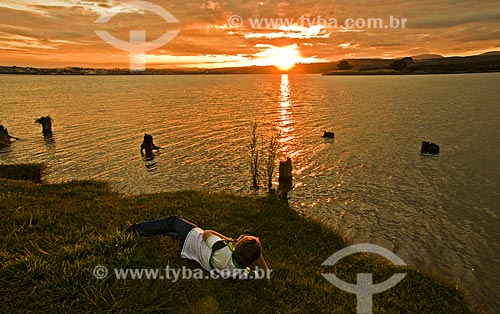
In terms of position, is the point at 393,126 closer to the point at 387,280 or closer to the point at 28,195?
the point at 387,280

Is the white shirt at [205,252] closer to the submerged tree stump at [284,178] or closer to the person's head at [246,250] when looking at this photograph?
the person's head at [246,250]

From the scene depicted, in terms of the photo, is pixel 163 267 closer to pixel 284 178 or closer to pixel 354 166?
pixel 284 178

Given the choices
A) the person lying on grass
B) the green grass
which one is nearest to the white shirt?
the person lying on grass

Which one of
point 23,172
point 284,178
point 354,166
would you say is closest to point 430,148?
point 354,166

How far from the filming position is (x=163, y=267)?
26.2 ft

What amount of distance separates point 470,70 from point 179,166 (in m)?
217

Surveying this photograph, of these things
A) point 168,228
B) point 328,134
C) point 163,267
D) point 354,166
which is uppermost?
point 328,134

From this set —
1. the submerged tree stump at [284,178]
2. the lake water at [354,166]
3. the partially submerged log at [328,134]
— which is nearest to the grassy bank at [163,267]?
the submerged tree stump at [284,178]

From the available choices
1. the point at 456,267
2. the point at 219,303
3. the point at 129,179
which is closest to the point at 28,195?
the point at 129,179

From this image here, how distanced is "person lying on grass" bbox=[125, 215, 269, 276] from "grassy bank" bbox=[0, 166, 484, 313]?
45 cm

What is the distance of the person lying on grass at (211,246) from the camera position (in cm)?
684

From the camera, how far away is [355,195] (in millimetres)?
16734

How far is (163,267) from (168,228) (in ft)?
3.99

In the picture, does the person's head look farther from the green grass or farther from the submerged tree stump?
the green grass
